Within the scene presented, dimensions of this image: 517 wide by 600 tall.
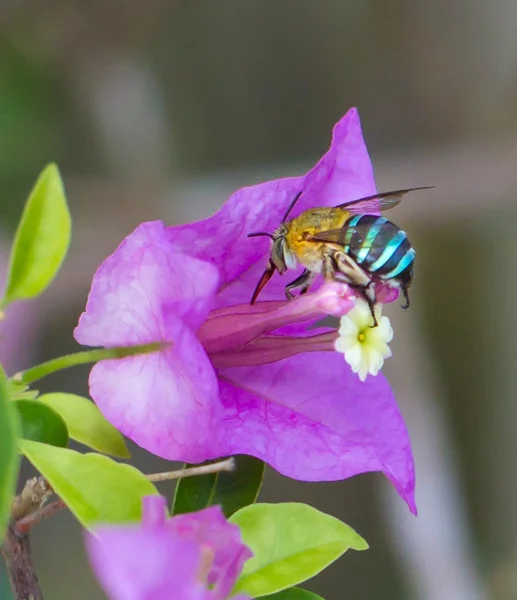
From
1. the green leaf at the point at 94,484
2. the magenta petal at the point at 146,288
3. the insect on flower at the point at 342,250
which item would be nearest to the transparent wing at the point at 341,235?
the insect on flower at the point at 342,250

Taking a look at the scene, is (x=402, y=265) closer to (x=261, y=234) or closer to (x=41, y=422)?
(x=261, y=234)

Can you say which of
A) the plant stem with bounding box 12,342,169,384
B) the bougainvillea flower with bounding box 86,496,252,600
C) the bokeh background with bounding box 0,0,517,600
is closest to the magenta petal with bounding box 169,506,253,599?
the bougainvillea flower with bounding box 86,496,252,600

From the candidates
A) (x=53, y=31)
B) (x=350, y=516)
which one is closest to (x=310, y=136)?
(x=53, y=31)

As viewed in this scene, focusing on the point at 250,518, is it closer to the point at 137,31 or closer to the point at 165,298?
the point at 165,298

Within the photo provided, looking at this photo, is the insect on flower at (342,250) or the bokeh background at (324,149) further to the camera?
the bokeh background at (324,149)

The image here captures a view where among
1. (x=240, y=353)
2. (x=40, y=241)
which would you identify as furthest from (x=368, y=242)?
(x=40, y=241)

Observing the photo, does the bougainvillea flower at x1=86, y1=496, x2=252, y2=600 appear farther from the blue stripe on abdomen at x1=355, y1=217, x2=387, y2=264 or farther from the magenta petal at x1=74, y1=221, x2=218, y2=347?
the blue stripe on abdomen at x1=355, y1=217, x2=387, y2=264

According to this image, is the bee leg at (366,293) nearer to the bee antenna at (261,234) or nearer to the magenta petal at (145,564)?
the bee antenna at (261,234)
